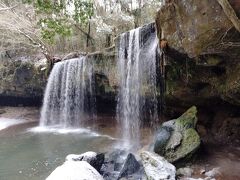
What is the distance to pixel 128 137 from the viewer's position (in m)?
10.6

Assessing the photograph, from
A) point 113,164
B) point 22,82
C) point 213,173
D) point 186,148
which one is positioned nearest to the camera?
point 213,173

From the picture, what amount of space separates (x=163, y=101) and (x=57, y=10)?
5585 millimetres

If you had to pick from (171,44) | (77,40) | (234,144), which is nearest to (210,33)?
(171,44)

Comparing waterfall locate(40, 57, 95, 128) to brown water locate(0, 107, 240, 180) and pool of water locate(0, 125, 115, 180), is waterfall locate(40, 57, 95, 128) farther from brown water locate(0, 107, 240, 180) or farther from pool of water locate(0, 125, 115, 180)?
pool of water locate(0, 125, 115, 180)

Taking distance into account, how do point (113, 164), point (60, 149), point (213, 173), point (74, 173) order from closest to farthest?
point (74, 173)
point (213, 173)
point (113, 164)
point (60, 149)

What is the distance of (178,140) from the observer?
284 inches

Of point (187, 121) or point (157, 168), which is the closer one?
point (157, 168)

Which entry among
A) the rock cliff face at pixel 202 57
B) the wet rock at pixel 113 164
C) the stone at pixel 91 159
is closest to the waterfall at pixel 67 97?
the rock cliff face at pixel 202 57

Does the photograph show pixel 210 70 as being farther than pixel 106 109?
No

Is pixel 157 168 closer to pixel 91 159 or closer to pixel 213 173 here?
pixel 213 173

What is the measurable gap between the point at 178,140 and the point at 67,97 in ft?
24.6

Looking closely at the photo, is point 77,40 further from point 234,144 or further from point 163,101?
point 234,144

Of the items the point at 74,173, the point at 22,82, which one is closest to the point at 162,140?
the point at 74,173

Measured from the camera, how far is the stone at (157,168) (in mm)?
5844
